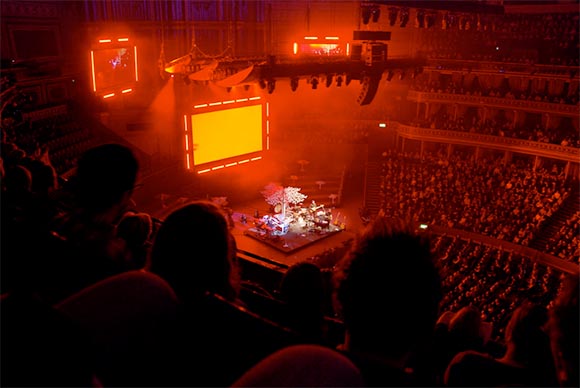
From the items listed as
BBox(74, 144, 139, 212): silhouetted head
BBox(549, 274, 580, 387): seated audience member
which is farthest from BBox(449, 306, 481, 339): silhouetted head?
BBox(74, 144, 139, 212): silhouetted head

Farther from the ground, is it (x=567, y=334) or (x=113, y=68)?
(x=113, y=68)

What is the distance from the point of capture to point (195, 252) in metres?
2.30

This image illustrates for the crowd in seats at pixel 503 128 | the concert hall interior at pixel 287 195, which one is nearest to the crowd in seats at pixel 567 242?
the concert hall interior at pixel 287 195

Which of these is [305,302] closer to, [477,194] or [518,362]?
[518,362]

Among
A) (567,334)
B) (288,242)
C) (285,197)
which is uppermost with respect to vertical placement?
(567,334)

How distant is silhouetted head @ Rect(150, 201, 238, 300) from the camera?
7.37ft

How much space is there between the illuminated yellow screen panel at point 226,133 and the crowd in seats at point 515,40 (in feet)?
34.3

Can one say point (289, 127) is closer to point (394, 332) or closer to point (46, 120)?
point (46, 120)

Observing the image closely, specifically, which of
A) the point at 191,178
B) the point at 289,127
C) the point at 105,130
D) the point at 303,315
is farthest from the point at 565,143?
the point at 303,315

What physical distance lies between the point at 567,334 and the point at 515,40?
29.5 m

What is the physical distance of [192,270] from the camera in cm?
225

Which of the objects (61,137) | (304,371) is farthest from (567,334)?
(61,137)

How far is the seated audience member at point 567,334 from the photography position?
204 centimetres

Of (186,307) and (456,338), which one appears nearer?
(186,307)
